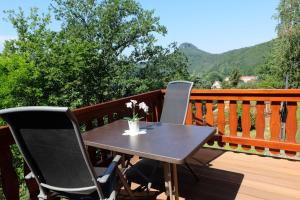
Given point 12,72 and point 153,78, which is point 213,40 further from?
point 12,72

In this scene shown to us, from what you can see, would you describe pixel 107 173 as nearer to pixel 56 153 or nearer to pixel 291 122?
pixel 56 153

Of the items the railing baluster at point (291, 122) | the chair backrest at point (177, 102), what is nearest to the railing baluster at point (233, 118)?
the railing baluster at point (291, 122)

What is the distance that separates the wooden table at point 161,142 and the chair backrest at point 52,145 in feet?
1.47

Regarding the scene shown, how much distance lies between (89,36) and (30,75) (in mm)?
Answer: 5204

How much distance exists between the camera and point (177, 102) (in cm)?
364

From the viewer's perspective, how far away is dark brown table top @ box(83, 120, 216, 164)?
197 cm

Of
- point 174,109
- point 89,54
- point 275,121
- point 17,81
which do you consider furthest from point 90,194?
point 89,54

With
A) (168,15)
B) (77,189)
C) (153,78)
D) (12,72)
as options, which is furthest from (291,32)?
(77,189)

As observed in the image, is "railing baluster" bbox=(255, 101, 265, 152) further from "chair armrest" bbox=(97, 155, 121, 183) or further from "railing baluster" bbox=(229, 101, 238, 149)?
"chair armrest" bbox=(97, 155, 121, 183)

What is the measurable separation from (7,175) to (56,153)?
0.67m

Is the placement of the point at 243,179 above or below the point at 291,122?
below

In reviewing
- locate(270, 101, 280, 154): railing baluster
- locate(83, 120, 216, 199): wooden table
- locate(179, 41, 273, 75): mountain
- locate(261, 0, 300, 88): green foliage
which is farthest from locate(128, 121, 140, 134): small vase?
locate(179, 41, 273, 75): mountain

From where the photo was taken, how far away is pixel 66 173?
1.84 metres

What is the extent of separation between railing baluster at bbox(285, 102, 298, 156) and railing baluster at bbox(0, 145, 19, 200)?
11.1 ft
